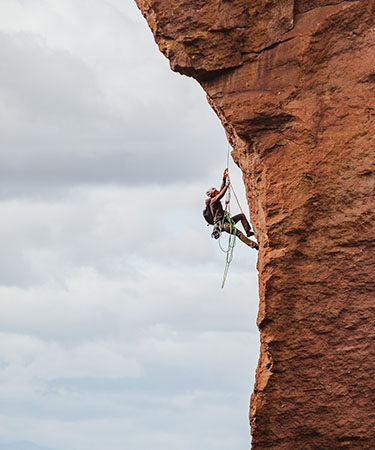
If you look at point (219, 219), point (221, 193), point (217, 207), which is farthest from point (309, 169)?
point (219, 219)

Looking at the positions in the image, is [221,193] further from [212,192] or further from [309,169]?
[309,169]

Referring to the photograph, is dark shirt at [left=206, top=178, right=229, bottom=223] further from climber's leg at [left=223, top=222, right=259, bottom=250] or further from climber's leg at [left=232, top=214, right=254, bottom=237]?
climber's leg at [left=232, top=214, right=254, bottom=237]

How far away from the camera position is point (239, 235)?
17141 mm

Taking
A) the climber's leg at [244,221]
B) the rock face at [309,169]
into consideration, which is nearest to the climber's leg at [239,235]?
the climber's leg at [244,221]

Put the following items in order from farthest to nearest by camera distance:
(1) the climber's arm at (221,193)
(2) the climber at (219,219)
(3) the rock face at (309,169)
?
1. (2) the climber at (219,219)
2. (1) the climber's arm at (221,193)
3. (3) the rock face at (309,169)

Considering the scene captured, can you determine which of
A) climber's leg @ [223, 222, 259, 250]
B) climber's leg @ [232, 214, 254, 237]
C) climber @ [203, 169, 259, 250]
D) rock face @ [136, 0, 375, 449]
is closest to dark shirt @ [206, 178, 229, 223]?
climber @ [203, 169, 259, 250]

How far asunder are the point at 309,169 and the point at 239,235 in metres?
3.64

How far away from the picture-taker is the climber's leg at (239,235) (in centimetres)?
1708

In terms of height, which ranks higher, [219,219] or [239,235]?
[219,219]

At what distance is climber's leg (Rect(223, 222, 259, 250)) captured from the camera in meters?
17.1

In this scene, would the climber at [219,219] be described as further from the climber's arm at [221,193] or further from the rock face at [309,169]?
the rock face at [309,169]

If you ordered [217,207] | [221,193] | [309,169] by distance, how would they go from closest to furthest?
[309,169] → [221,193] → [217,207]

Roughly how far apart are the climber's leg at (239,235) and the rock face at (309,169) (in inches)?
120

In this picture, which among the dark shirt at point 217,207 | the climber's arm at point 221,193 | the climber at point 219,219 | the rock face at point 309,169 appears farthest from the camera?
the climber at point 219,219
